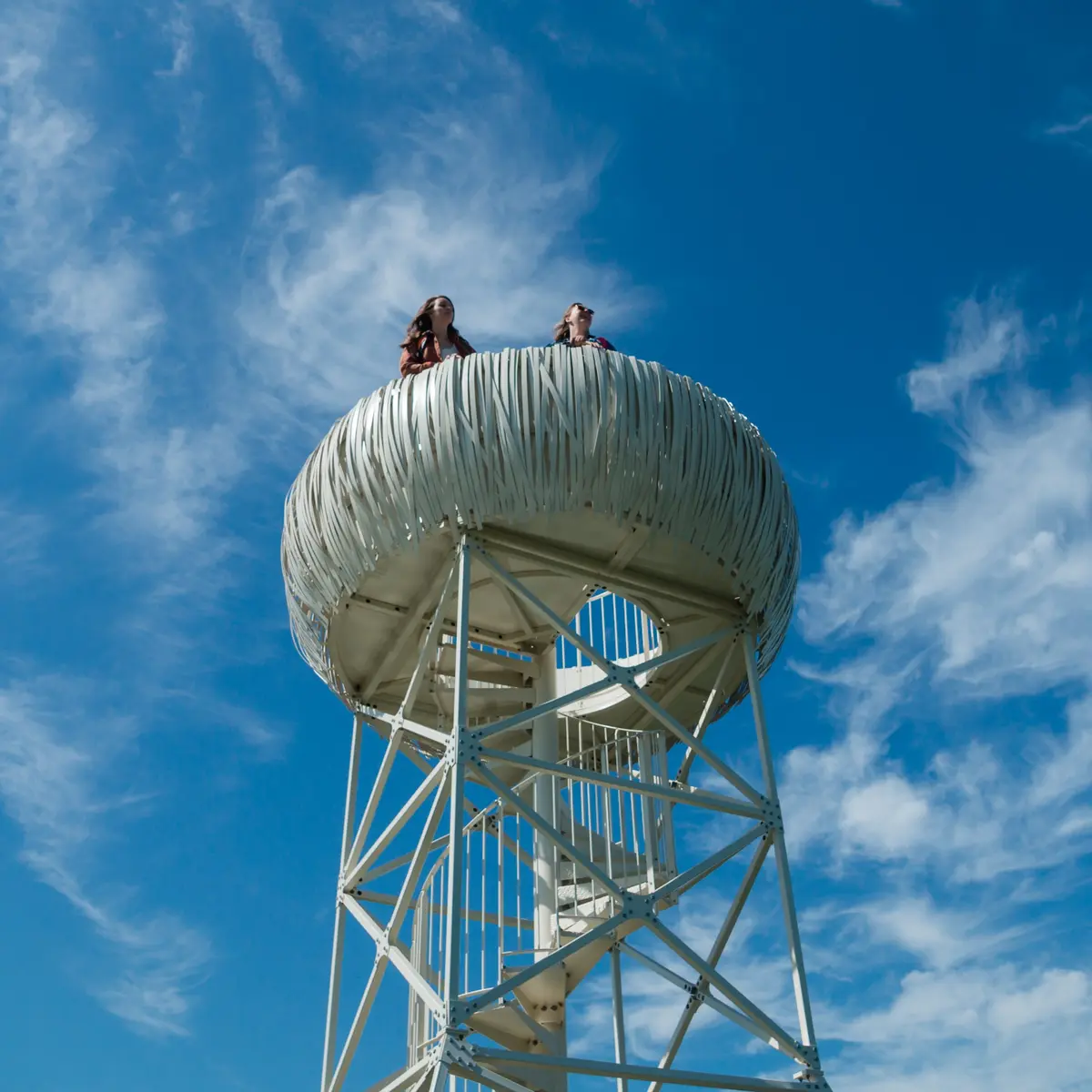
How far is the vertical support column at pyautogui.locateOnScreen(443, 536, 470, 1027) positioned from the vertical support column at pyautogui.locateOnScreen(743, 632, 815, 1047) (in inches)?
119

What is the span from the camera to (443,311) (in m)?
13.2

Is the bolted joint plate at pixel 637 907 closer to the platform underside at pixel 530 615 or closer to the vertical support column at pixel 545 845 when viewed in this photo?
the vertical support column at pixel 545 845

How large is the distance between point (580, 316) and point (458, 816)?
5.52m

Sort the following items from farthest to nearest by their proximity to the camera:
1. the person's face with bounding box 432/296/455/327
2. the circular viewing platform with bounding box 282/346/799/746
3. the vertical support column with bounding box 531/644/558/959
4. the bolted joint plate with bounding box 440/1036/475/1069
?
→ 1. the person's face with bounding box 432/296/455/327
2. the vertical support column with bounding box 531/644/558/959
3. the circular viewing platform with bounding box 282/346/799/746
4. the bolted joint plate with bounding box 440/1036/475/1069

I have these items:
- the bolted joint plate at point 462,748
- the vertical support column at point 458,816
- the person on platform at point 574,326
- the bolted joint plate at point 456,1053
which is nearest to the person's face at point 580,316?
the person on platform at point 574,326

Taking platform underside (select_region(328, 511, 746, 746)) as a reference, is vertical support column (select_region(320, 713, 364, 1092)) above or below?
below

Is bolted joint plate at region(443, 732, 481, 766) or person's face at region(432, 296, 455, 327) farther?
person's face at region(432, 296, 455, 327)

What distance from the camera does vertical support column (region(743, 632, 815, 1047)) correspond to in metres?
10.9

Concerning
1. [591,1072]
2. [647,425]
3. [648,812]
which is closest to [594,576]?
[647,425]

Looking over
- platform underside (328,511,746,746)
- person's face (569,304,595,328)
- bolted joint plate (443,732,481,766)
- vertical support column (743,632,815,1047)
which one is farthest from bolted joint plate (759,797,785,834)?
person's face (569,304,595,328)

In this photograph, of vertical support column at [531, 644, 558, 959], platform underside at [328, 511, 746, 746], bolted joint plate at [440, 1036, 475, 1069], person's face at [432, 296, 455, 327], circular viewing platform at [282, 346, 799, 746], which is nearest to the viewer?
bolted joint plate at [440, 1036, 475, 1069]

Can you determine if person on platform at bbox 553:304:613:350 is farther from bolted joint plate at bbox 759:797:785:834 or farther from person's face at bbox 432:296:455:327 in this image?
bolted joint plate at bbox 759:797:785:834

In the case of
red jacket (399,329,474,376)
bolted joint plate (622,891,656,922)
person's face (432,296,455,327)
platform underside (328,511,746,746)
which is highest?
person's face (432,296,455,327)

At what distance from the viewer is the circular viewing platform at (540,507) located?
11.3 m
